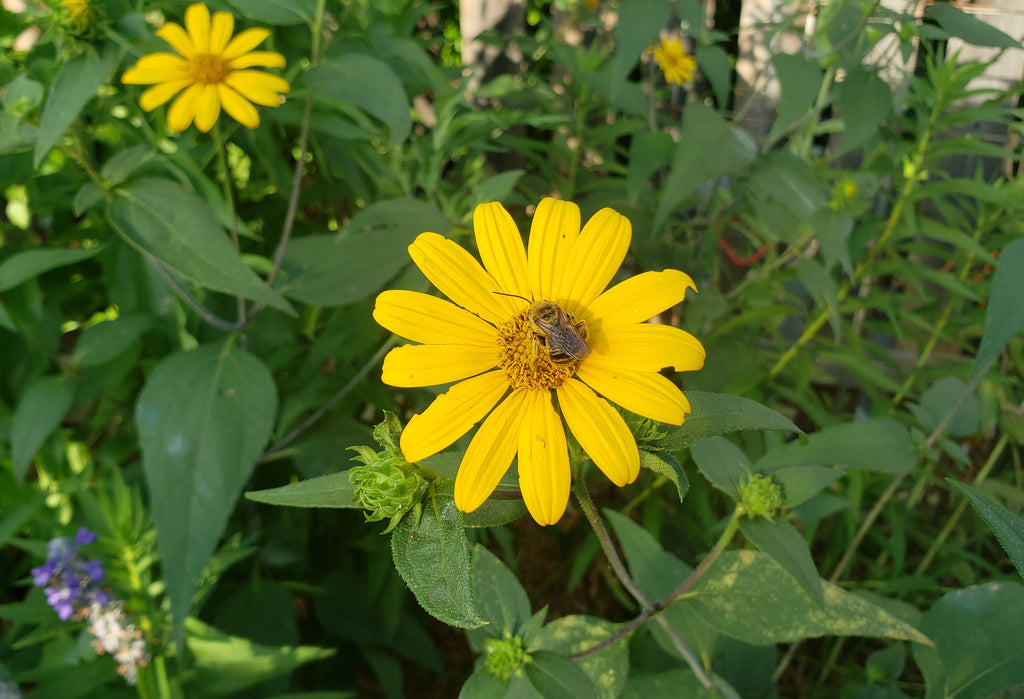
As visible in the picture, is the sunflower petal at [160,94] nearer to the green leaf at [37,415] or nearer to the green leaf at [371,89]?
the green leaf at [371,89]

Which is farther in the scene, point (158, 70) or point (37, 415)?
point (37, 415)

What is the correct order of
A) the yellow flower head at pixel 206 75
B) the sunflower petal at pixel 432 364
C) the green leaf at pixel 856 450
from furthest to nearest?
the yellow flower head at pixel 206 75, the green leaf at pixel 856 450, the sunflower petal at pixel 432 364

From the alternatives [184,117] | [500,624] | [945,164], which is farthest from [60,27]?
[945,164]

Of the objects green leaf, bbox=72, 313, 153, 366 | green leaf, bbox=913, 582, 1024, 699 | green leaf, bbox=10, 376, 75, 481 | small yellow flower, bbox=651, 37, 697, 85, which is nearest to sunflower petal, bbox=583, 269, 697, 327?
green leaf, bbox=913, 582, 1024, 699

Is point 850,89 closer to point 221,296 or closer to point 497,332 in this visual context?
point 497,332

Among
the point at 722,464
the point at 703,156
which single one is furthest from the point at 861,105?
the point at 722,464

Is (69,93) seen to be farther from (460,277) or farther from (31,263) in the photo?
(460,277)

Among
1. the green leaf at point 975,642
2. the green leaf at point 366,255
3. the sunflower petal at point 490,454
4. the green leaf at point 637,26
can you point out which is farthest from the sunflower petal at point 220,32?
the green leaf at point 975,642

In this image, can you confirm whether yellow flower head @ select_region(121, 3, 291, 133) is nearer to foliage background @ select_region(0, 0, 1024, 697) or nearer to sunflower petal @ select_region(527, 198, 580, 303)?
foliage background @ select_region(0, 0, 1024, 697)
